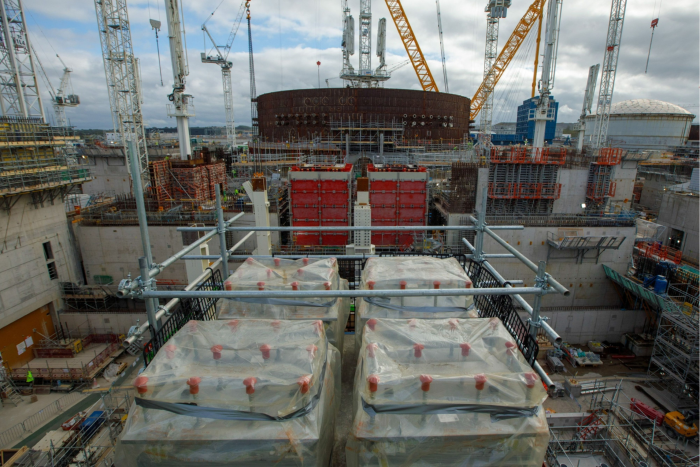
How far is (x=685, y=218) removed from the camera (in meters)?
23.0

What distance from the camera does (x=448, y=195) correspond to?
23.2 meters

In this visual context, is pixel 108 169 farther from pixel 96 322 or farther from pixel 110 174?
pixel 96 322

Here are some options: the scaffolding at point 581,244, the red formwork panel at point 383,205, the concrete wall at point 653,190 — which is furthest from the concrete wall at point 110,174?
the concrete wall at point 653,190

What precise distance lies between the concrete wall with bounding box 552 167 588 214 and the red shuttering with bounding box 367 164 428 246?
11433 mm

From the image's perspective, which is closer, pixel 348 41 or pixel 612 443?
pixel 612 443

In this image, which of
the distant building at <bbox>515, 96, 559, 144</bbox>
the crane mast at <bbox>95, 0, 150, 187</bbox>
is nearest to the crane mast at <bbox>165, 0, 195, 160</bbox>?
the crane mast at <bbox>95, 0, 150, 187</bbox>

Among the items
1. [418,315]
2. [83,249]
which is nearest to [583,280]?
[418,315]

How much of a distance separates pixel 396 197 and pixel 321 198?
408 centimetres

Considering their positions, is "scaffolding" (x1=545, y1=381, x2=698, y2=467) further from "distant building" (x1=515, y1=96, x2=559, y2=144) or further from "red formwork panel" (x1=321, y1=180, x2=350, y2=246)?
"distant building" (x1=515, y1=96, x2=559, y2=144)

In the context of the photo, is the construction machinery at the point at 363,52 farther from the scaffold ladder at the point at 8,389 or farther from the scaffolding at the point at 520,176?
the scaffold ladder at the point at 8,389

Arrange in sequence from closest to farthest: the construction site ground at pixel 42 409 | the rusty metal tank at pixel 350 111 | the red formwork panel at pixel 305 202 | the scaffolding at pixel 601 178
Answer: the construction site ground at pixel 42 409
the red formwork panel at pixel 305 202
the scaffolding at pixel 601 178
the rusty metal tank at pixel 350 111

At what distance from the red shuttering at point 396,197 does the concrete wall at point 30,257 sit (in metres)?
16.9

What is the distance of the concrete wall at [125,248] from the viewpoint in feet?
66.3

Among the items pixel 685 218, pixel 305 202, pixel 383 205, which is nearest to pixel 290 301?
pixel 305 202
